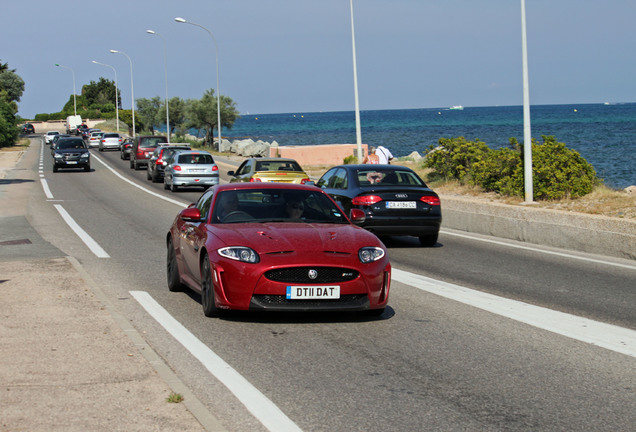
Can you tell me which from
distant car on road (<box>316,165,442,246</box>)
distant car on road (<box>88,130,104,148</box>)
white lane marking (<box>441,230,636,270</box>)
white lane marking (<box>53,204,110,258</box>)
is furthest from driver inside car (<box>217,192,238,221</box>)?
distant car on road (<box>88,130,104,148</box>)

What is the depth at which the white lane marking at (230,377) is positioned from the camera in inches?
210

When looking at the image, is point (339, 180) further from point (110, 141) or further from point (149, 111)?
point (149, 111)

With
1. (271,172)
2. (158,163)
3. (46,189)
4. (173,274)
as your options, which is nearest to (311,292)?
(173,274)

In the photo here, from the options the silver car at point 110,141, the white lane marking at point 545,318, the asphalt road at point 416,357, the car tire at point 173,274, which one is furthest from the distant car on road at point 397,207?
the silver car at point 110,141

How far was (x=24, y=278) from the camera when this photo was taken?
10.7m

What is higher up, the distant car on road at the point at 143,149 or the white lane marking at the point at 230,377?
the distant car on road at the point at 143,149

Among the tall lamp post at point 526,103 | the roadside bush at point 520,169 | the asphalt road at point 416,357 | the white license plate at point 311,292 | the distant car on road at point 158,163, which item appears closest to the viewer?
the asphalt road at point 416,357

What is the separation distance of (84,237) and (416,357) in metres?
11.0

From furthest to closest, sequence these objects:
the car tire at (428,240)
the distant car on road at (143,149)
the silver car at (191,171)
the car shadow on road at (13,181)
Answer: the distant car on road at (143,149)
the car shadow on road at (13,181)
the silver car at (191,171)
the car tire at (428,240)

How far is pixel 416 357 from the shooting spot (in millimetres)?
7109

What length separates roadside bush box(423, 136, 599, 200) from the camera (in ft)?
69.7

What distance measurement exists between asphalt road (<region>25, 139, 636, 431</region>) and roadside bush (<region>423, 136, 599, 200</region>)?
27.7 ft

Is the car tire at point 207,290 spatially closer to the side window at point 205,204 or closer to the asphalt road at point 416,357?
the asphalt road at point 416,357

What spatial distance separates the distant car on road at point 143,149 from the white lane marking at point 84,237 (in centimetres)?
2456
